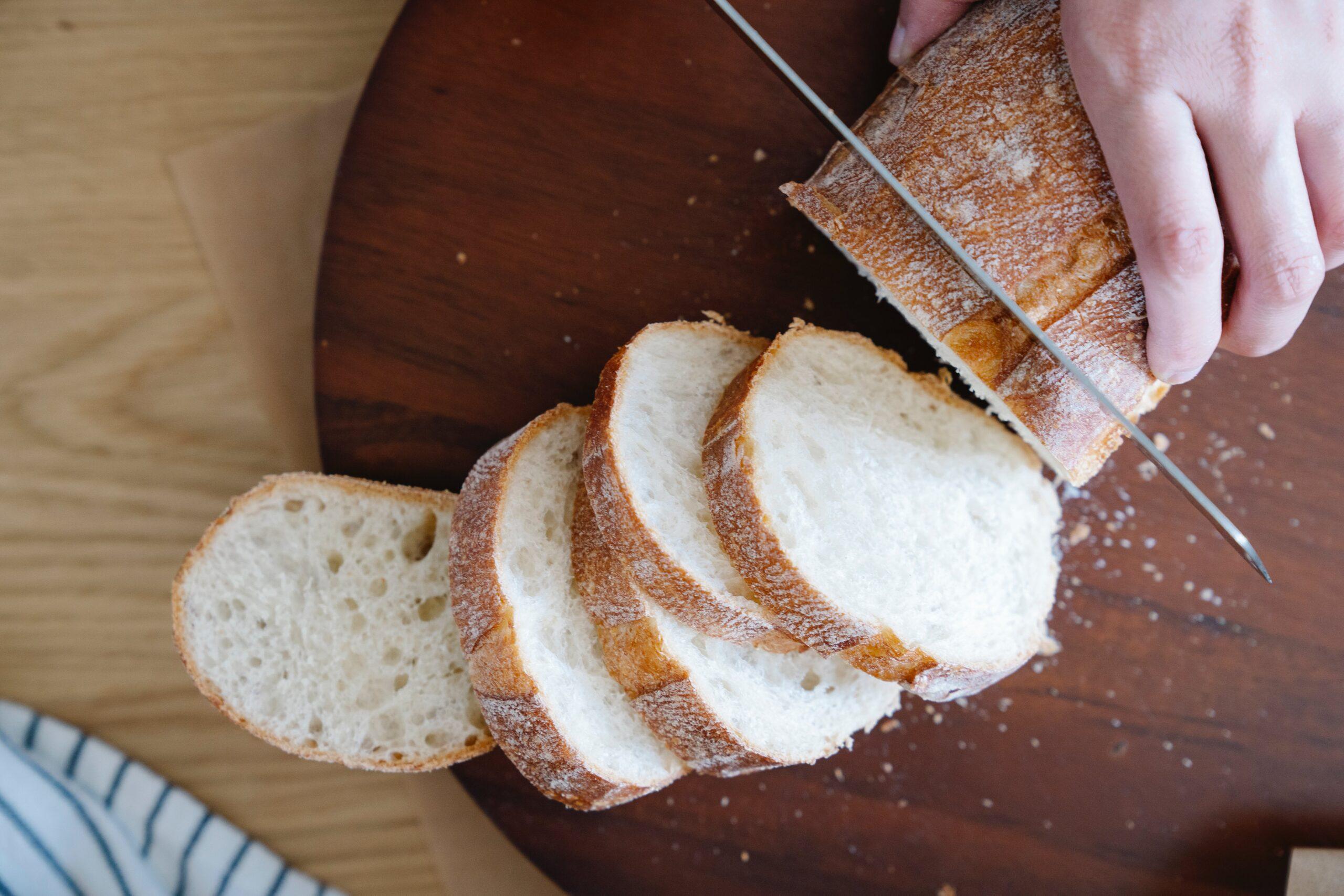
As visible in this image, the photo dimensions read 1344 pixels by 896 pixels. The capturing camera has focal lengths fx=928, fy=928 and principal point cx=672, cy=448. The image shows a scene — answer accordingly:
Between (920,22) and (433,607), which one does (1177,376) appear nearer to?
(920,22)

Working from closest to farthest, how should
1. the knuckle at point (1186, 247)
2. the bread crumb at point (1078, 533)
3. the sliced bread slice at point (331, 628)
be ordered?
the knuckle at point (1186, 247), the sliced bread slice at point (331, 628), the bread crumb at point (1078, 533)

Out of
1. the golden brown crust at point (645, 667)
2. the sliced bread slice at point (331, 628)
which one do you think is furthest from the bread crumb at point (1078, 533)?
the sliced bread slice at point (331, 628)

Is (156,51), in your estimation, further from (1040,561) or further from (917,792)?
(917,792)

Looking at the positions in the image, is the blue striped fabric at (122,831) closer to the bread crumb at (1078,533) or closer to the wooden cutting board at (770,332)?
the wooden cutting board at (770,332)

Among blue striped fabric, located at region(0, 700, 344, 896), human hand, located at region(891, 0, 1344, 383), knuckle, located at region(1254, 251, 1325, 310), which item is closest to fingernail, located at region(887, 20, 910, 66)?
human hand, located at region(891, 0, 1344, 383)

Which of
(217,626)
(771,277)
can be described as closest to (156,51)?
(217,626)
